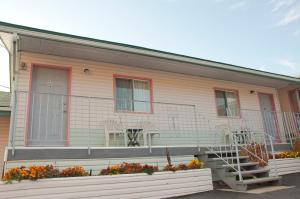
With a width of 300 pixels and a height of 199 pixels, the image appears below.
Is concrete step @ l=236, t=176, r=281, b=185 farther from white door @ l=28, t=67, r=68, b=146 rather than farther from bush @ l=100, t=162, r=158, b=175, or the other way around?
white door @ l=28, t=67, r=68, b=146

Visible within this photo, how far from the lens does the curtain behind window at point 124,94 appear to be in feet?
25.2

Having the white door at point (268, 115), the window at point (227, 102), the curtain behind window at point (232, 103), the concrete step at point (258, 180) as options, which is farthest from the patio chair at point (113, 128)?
the white door at point (268, 115)

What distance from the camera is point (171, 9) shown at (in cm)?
1116

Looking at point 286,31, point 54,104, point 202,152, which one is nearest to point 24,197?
point 54,104

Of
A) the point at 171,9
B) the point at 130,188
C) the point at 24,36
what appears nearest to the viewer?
the point at 130,188

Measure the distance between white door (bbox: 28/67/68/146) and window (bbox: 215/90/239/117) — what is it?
18.9ft

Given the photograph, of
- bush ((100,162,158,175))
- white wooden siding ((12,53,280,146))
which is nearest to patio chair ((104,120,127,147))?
white wooden siding ((12,53,280,146))

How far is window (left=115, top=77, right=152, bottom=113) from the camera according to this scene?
25.4ft

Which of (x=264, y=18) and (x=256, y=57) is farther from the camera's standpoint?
(x=256, y=57)

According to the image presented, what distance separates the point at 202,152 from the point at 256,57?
12233 mm

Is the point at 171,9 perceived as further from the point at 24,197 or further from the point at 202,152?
the point at 24,197

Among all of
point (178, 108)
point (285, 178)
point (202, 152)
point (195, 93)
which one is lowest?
point (285, 178)

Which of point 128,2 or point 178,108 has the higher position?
point 128,2

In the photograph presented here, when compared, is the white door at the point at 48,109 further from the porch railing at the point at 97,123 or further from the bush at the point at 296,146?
the bush at the point at 296,146
